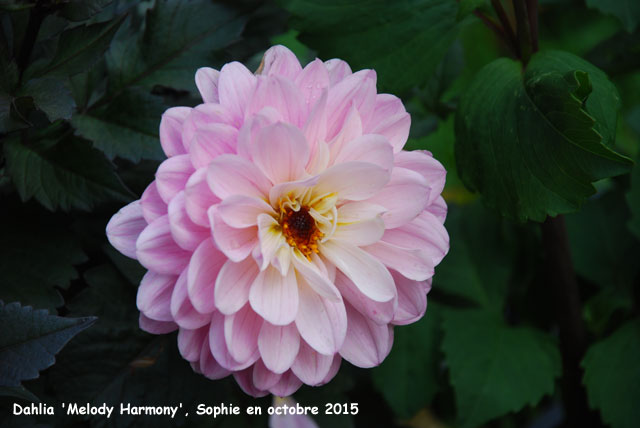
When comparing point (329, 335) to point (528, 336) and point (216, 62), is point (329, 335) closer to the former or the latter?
point (216, 62)

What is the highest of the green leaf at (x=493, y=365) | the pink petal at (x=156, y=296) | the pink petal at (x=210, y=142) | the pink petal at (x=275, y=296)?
the pink petal at (x=210, y=142)

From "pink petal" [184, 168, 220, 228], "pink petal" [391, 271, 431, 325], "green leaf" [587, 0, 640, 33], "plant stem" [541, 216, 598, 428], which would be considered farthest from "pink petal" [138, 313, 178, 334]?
"green leaf" [587, 0, 640, 33]

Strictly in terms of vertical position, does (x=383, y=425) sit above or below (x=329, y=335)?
below

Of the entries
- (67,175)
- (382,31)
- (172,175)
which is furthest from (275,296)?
(382,31)

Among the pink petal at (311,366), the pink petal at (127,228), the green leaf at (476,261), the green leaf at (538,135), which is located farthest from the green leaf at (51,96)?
the green leaf at (476,261)

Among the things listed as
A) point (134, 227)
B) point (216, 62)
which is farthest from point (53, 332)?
point (216, 62)

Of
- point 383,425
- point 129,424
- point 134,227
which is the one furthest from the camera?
point 383,425

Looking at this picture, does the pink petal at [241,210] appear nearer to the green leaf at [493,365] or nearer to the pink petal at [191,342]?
the pink petal at [191,342]
